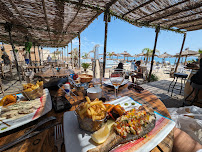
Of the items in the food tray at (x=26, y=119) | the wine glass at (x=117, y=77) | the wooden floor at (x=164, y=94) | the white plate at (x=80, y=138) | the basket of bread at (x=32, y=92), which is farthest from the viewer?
the wooden floor at (x=164, y=94)

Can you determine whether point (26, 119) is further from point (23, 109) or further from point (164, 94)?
point (164, 94)

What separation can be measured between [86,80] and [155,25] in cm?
630

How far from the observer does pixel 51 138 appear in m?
0.69

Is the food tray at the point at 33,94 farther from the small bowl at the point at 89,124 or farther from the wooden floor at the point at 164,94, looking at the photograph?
the wooden floor at the point at 164,94

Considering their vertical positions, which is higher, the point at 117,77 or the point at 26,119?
the point at 117,77

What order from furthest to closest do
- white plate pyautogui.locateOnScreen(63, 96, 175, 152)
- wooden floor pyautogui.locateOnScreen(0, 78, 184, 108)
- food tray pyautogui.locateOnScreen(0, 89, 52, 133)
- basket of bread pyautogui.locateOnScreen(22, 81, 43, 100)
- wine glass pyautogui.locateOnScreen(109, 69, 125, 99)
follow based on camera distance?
1. wooden floor pyautogui.locateOnScreen(0, 78, 184, 108)
2. wine glass pyautogui.locateOnScreen(109, 69, 125, 99)
3. basket of bread pyautogui.locateOnScreen(22, 81, 43, 100)
4. food tray pyautogui.locateOnScreen(0, 89, 52, 133)
5. white plate pyautogui.locateOnScreen(63, 96, 175, 152)

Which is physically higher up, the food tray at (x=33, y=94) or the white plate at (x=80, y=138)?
the food tray at (x=33, y=94)

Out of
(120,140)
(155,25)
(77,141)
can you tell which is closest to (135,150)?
(120,140)

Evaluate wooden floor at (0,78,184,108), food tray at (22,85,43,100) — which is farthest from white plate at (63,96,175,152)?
wooden floor at (0,78,184,108)

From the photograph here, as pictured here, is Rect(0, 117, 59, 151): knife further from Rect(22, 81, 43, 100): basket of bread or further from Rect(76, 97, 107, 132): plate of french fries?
Rect(22, 81, 43, 100): basket of bread

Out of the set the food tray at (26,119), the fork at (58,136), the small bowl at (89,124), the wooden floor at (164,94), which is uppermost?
the small bowl at (89,124)

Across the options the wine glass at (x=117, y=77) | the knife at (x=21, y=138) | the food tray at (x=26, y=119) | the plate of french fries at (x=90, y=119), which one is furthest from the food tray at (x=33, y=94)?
the wine glass at (x=117, y=77)

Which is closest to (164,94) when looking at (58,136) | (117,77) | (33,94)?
(117,77)

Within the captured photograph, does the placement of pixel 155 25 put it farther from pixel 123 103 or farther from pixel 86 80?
pixel 123 103
